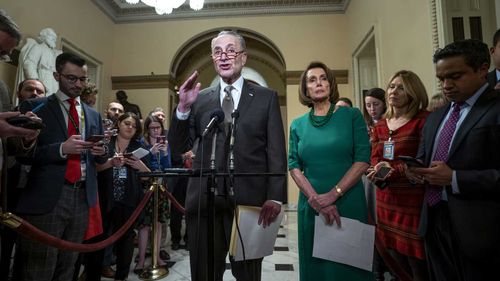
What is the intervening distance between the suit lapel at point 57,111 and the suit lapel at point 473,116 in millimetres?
1927

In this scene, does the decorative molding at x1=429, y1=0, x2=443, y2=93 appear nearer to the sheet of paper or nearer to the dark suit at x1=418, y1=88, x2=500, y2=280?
the dark suit at x1=418, y1=88, x2=500, y2=280

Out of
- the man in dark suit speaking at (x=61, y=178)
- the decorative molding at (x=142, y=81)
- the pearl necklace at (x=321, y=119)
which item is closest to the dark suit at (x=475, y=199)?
Answer: the pearl necklace at (x=321, y=119)

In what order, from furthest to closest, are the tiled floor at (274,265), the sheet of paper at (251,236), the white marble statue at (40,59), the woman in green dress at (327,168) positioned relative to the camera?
the white marble statue at (40,59) < the tiled floor at (274,265) < the woman in green dress at (327,168) < the sheet of paper at (251,236)

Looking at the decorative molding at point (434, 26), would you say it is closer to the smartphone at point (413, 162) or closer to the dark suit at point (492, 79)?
the dark suit at point (492, 79)

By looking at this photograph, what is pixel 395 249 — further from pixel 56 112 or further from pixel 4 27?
pixel 4 27

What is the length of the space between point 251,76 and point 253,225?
9844mm

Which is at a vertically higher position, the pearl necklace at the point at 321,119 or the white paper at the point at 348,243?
the pearl necklace at the point at 321,119

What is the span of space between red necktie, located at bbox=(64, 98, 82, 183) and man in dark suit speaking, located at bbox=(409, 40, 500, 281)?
5.60ft

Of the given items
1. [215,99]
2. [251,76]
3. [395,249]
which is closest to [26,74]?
[215,99]

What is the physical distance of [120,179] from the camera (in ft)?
8.53

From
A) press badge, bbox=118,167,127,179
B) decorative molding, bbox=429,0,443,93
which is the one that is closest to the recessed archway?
decorative molding, bbox=429,0,443,93

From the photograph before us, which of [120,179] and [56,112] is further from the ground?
[56,112]

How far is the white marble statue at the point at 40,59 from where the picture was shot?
457 centimetres

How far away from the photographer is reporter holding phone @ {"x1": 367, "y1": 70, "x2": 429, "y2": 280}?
1625 millimetres
